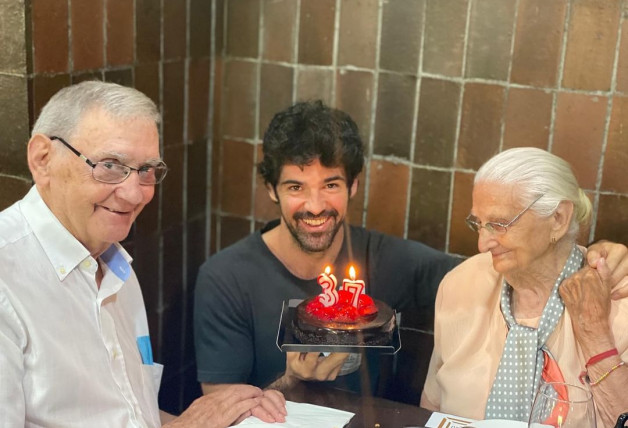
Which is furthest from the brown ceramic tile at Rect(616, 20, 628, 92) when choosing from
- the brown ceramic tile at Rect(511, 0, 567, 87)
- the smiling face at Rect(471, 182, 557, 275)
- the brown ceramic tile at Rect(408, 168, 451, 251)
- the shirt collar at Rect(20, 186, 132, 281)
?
the shirt collar at Rect(20, 186, 132, 281)

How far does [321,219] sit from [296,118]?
0.38 m

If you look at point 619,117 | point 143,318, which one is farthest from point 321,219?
point 619,117

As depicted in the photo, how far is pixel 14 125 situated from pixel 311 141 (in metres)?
0.99

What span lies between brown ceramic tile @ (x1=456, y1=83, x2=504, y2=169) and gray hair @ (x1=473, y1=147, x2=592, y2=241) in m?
0.77

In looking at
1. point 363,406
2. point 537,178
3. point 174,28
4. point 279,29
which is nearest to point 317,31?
point 279,29

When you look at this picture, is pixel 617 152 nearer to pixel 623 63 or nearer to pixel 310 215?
pixel 623 63

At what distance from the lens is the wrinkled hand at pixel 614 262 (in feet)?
7.87

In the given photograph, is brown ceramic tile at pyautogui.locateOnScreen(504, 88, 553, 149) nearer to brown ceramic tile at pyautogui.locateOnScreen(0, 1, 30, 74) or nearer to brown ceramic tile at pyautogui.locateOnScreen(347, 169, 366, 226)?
brown ceramic tile at pyautogui.locateOnScreen(347, 169, 366, 226)

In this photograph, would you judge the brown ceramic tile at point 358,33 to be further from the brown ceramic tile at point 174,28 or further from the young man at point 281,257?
the brown ceramic tile at point 174,28

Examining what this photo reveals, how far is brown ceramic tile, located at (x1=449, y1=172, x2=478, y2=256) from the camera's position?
10.9ft

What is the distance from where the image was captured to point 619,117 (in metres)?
3.04

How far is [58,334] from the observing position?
210 cm

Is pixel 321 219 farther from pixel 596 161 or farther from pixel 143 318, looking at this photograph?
pixel 596 161

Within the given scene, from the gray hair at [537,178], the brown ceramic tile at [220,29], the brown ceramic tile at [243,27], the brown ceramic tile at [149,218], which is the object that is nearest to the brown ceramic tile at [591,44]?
the gray hair at [537,178]
